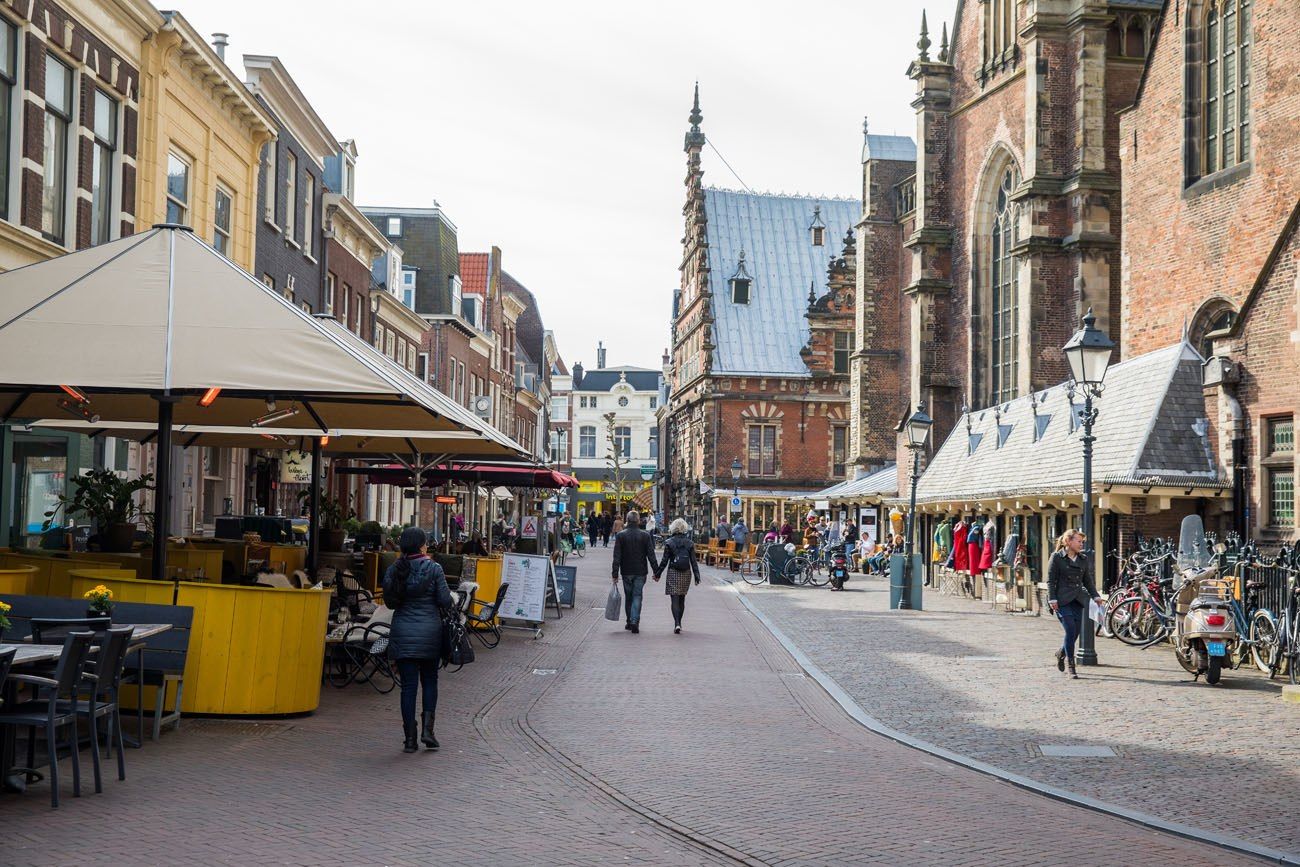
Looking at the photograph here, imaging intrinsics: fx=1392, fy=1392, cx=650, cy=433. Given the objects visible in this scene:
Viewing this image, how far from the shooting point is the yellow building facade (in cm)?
2141

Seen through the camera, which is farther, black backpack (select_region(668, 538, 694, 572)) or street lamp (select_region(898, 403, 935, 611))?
street lamp (select_region(898, 403, 935, 611))

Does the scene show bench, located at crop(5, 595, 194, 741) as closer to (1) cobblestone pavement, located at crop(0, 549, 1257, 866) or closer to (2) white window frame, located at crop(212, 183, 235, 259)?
(1) cobblestone pavement, located at crop(0, 549, 1257, 866)

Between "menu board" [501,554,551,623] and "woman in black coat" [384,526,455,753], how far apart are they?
961 centimetres

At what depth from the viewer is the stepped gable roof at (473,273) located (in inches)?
2586

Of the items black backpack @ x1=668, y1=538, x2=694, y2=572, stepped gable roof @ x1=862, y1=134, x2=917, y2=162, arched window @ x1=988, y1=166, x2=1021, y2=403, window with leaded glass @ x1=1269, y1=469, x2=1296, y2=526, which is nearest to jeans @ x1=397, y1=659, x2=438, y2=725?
black backpack @ x1=668, y1=538, x2=694, y2=572

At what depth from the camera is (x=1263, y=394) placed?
2031 cm

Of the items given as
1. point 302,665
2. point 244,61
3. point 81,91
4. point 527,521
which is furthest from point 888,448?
point 302,665

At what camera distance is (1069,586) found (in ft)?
52.2

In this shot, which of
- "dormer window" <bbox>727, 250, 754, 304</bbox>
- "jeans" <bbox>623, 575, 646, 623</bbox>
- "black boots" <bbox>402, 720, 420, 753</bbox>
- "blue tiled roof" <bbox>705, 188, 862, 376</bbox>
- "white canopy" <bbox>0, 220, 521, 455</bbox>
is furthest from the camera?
"dormer window" <bbox>727, 250, 754, 304</bbox>

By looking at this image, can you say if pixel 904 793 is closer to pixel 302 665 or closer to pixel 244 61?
pixel 302 665

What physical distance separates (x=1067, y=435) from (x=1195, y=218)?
16.0ft

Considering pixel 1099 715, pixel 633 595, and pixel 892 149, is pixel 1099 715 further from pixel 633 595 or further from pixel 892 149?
pixel 892 149

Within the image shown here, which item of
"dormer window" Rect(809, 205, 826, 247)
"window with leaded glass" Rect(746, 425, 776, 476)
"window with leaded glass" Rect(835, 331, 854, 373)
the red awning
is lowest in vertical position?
the red awning

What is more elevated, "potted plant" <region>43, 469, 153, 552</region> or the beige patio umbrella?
the beige patio umbrella
